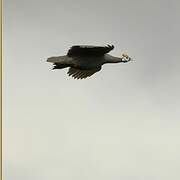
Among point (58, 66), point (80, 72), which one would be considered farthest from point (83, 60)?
point (58, 66)

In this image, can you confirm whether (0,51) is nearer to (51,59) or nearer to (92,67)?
(51,59)

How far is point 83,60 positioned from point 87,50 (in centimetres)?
24

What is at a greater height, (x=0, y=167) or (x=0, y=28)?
(x=0, y=28)

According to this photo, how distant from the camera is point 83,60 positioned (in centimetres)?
941

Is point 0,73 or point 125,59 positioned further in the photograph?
point 125,59

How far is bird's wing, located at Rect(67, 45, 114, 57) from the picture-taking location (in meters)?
9.12

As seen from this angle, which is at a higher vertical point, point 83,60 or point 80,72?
point 83,60

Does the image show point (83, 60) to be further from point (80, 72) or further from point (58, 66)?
point (58, 66)

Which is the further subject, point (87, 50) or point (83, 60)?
point (83, 60)

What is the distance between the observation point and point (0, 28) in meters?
8.93

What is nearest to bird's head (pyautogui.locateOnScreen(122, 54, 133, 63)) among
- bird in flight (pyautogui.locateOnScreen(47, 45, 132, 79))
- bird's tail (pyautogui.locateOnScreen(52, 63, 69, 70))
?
bird in flight (pyautogui.locateOnScreen(47, 45, 132, 79))

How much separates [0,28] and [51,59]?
2.42ft

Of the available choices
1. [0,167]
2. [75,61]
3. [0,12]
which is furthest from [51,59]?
[0,167]

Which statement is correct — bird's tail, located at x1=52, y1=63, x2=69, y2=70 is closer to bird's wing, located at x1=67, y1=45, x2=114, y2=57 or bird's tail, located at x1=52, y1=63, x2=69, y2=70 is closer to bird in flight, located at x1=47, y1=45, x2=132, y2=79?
bird in flight, located at x1=47, y1=45, x2=132, y2=79
